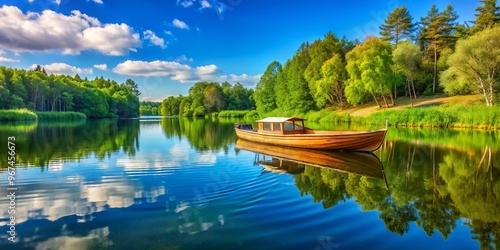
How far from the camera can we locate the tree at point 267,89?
76562 mm

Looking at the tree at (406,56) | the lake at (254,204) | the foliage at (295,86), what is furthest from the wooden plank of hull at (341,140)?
the foliage at (295,86)

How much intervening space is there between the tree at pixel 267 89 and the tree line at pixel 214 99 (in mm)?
25617

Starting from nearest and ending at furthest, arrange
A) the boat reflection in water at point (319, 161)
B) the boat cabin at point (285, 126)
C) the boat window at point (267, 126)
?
the boat reflection in water at point (319, 161) < the boat cabin at point (285, 126) < the boat window at point (267, 126)

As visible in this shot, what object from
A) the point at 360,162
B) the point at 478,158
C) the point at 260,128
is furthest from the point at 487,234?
the point at 260,128

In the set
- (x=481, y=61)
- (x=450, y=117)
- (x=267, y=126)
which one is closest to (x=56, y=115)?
(x=267, y=126)

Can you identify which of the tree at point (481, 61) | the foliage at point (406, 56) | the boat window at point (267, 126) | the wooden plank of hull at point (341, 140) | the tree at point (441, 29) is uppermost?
the tree at point (441, 29)

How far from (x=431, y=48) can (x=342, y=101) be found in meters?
18.2

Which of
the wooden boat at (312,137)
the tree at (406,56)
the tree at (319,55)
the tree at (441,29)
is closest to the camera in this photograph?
the wooden boat at (312,137)

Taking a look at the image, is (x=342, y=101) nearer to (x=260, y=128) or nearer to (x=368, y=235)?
(x=260, y=128)

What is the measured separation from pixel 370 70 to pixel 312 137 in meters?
34.3

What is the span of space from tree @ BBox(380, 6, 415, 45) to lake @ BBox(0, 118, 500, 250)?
55.9m

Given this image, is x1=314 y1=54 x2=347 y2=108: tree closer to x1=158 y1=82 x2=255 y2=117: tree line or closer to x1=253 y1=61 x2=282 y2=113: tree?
x1=253 y1=61 x2=282 y2=113: tree

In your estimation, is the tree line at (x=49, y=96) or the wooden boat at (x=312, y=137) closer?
the wooden boat at (x=312, y=137)

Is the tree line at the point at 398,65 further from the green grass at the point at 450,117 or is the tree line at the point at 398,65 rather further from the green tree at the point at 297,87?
Result: the green grass at the point at 450,117
